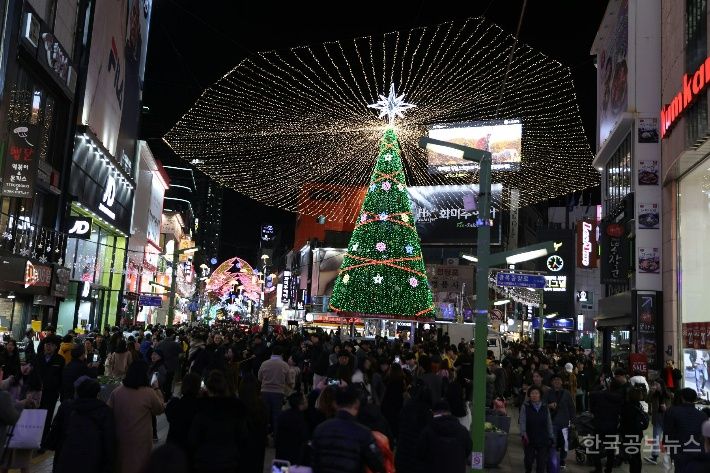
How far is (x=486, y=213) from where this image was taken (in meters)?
11.2

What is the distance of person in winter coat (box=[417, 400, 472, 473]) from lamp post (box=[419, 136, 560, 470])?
11.4 feet

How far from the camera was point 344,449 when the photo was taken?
5414 mm

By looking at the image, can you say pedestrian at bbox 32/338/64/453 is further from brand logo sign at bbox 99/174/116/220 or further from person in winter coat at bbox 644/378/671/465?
brand logo sign at bbox 99/174/116/220

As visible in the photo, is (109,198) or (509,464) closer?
(509,464)

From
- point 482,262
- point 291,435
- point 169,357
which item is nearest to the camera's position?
point 291,435

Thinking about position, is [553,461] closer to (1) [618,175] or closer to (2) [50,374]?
(2) [50,374]

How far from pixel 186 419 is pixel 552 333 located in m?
83.5

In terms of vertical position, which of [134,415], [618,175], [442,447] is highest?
[618,175]

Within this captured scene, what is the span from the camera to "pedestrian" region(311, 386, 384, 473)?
539 cm

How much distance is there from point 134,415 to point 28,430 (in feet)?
6.98

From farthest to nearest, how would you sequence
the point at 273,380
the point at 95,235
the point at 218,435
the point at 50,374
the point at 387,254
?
1. the point at 95,235
2. the point at 387,254
3. the point at 273,380
4. the point at 50,374
5. the point at 218,435

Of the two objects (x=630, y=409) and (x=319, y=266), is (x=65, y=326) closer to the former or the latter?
(x=630, y=409)

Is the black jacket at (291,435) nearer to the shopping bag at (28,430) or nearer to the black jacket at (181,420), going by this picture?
the black jacket at (181,420)

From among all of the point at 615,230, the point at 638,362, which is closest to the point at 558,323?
the point at 615,230
